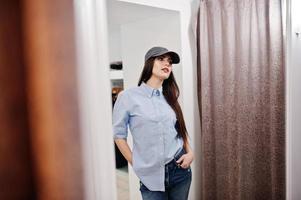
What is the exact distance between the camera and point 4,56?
296 mm

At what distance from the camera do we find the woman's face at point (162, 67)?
1.41 meters

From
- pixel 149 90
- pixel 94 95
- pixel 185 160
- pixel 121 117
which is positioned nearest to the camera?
pixel 94 95

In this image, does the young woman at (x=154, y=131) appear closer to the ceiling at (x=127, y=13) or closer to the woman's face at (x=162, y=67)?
the woman's face at (x=162, y=67)

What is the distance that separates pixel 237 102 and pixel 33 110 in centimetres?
150

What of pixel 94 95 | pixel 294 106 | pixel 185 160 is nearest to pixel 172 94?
pixel 185 160

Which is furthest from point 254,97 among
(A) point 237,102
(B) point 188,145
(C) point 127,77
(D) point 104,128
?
(D) point 104,128

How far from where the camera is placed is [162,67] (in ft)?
4.69

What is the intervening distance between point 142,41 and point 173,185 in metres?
0.92

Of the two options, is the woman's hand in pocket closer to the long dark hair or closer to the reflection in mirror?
the long dark hair

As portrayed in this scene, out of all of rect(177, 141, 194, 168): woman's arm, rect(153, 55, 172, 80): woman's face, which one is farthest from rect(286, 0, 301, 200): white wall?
rect(153, 55, 172, 80): woman's face

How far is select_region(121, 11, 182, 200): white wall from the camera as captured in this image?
1.50 meters

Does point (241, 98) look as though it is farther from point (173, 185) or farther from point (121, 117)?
point (121, 117)

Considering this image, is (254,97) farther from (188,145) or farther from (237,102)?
(188,145)

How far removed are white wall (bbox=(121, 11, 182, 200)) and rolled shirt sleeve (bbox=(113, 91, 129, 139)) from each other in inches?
5.8
